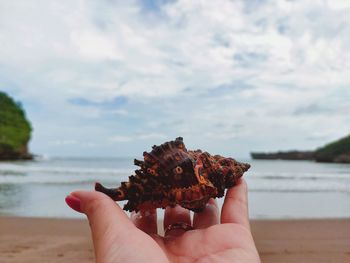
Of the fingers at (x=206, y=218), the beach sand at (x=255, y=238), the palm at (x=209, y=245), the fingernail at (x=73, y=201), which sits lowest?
the beach sand at (x=255, y=238)

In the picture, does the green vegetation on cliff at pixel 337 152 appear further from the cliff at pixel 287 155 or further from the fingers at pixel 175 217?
the fingers at pixel 175 217

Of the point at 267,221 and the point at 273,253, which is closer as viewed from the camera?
the point at 273,253

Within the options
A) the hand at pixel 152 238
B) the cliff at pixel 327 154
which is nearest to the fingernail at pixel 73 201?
the hand at pixel 152 238

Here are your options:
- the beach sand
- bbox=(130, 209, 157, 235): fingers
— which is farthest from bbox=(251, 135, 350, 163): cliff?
bbox=(130, 209, 157, 235): fingers

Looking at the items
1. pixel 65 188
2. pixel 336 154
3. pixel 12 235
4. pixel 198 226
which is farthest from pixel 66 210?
pixel 336 154

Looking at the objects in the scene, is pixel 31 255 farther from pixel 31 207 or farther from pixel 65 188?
pixel 65 188

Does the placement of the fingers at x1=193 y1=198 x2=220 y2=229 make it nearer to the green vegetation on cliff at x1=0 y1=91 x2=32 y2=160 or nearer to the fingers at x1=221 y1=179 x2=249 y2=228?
the fingers at x1=221 y1=179 x2=249 y2=228
